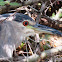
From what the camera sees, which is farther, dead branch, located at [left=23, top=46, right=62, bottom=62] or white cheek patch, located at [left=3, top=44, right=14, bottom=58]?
white cheek patch, located at [left=3, top=44, right=14, bottom=58]

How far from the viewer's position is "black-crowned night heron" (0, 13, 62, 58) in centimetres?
183

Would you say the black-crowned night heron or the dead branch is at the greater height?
the black-crowned night heron

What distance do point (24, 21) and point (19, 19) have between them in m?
0.08

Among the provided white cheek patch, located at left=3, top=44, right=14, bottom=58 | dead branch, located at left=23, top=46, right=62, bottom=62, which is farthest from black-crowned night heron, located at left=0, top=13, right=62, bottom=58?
dead branch, located at left=23, top=46, right=62, bottom=62

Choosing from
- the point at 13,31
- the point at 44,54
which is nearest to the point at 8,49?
the point at 13,31

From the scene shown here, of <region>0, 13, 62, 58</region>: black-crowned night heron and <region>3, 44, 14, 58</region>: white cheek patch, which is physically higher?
<region>0, 13, 62, 58</region>: black-crowned night heron

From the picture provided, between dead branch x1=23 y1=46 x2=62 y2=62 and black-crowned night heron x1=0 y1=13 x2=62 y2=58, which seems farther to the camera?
black-crowned night heron x1=0 y1=13 x2=62 y2=58

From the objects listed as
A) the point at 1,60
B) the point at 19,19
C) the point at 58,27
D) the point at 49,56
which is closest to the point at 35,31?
the point at 19,19

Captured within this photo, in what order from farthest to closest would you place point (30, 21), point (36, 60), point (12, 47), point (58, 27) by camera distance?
point (58, 27)
point (30, 21)
point (12, 47)
point (36, 60)

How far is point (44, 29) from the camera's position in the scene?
2053 millimetres

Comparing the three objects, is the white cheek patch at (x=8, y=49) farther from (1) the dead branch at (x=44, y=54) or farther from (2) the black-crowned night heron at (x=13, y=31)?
(1) the dead branch at (x=44, y=54)

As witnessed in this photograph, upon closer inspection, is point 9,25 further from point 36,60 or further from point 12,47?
point 36,60

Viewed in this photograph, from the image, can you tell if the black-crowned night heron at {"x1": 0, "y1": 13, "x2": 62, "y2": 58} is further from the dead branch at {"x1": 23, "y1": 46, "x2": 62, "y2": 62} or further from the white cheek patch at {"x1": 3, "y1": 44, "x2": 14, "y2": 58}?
the dead branch at {"x1": 23, "y1": 46, "x2": 62, "y2": 62}

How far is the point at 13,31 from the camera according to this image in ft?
6.17
